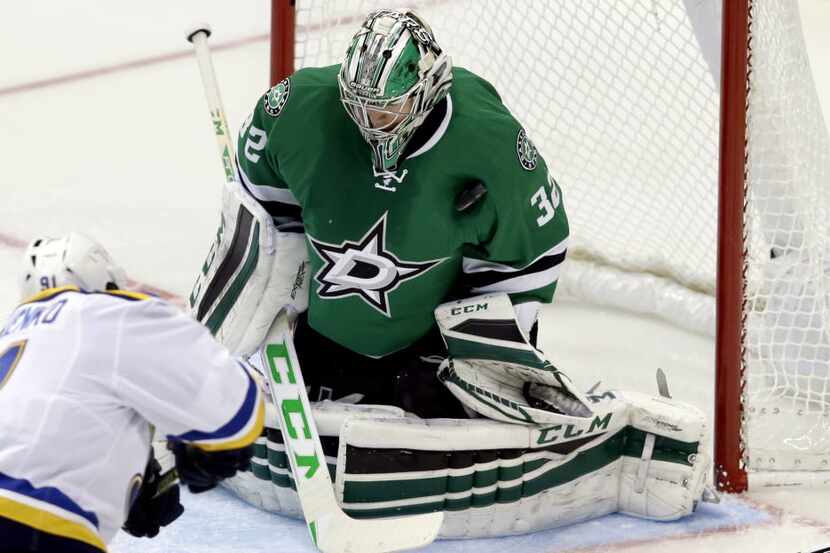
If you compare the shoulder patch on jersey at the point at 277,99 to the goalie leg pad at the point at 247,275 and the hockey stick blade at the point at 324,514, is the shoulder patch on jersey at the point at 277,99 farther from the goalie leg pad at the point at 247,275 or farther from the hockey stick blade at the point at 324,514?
the hockey stick blade at the point at 324,514

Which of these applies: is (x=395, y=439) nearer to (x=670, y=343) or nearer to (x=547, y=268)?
(x=547, y=268)

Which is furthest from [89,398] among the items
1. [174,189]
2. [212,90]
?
[174,189]

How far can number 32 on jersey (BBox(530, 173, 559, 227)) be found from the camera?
2178 millimetres

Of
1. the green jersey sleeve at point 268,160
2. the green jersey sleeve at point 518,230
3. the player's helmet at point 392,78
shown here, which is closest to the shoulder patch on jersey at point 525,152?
the green jersey sleeve at point 518,230

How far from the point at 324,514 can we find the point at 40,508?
0.73m

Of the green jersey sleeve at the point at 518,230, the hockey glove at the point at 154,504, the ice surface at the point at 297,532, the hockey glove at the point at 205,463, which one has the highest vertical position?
the green jersey sleeve at the point at 518,230

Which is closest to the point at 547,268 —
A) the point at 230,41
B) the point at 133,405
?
the point at 133,405

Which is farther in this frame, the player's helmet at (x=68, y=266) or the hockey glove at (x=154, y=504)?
the hockey glove at (x=154, y=504)

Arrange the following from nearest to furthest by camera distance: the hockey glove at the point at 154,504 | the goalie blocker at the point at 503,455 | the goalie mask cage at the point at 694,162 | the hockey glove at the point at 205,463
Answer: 1. the hockey glove at the point at 205,463
2. the hockey glove at the point at 154,504
3. the goalie blocker at the point at 503,455
4. the goalie mask cage at the point at 694,162

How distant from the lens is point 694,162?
2.99 m

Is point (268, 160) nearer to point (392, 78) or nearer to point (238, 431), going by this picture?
point (392, 78)

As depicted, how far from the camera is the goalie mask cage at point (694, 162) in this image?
7.89 ft

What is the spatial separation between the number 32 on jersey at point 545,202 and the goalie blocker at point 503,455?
148 millimetres

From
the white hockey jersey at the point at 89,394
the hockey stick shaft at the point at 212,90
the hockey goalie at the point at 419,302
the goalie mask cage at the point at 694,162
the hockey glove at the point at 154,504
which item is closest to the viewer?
the white hockey jersey at the point at 89,394
